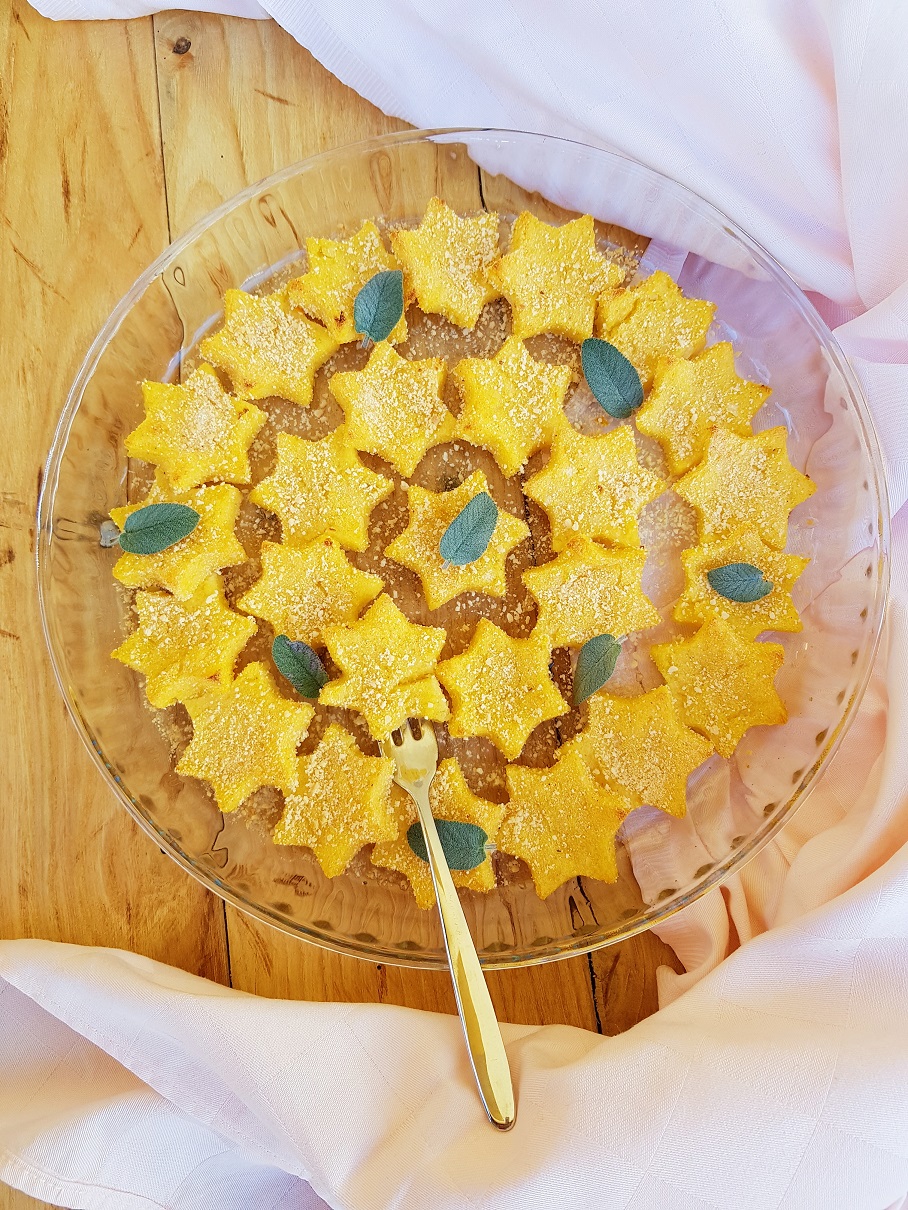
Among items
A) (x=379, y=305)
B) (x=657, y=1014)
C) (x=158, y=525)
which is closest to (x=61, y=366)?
(x=158, y=525)

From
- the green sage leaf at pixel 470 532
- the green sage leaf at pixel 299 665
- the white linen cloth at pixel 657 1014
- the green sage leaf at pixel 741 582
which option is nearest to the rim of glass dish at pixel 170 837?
the white linen cloth at pixel 657 1014

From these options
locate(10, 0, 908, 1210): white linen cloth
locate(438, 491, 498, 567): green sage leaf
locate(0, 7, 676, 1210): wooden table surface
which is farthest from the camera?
locate(0, 7, 676, 1210): wooden table surface

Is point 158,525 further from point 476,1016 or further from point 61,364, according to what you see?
point 476,1016

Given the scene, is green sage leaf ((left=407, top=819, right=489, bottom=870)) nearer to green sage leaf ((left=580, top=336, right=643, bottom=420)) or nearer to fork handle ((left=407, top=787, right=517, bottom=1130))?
fork handle ((left=407, top=787, right=517, bottom=1130))

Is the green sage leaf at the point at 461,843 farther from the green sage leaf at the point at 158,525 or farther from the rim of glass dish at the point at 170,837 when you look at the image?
the green sage leaf at the point at 158,525

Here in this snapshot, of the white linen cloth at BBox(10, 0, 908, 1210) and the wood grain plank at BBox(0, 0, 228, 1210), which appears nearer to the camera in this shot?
the white linen cloth at BBox(10, 0, 908, 1210)

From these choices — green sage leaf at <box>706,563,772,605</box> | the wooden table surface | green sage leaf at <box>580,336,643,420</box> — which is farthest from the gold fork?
green sage leaf at <box>580,336,643,420</box>

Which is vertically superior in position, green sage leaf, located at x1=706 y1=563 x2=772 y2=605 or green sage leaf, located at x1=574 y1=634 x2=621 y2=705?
green sage leaf, located at x1=706 y1=563 x2=772 y2=605
